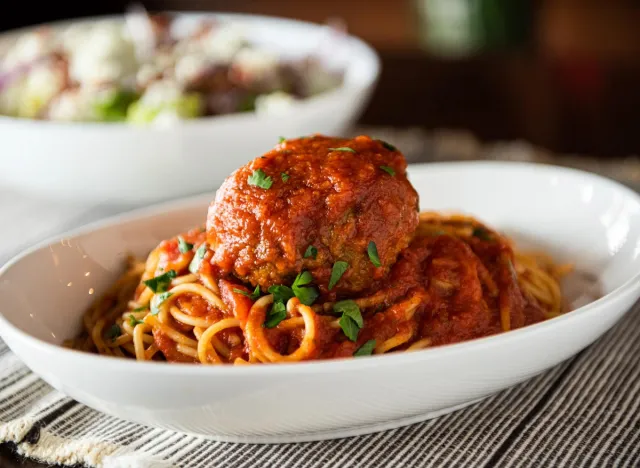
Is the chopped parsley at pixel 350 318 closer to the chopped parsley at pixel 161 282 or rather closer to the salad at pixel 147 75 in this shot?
the chopped parsley at pixel 161 282

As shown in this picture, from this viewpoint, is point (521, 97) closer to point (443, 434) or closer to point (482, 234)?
point (482, 234)

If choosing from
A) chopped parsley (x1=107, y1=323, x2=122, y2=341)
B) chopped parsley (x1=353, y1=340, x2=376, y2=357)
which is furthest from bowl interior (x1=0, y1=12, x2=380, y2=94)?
chopped parsley (x1=353, y1=340, x2=376, y2=357)

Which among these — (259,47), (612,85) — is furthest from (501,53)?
(259,47)

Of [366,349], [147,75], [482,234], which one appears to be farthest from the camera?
[147,75]

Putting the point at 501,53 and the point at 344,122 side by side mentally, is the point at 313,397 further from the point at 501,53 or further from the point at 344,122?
the point at 501,53

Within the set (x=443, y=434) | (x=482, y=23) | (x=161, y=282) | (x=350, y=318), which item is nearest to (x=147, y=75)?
(x=161, y=282)

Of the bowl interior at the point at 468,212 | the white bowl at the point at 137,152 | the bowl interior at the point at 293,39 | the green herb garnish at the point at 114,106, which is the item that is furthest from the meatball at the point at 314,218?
the bowl interior at the point at 293,39
